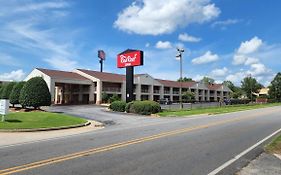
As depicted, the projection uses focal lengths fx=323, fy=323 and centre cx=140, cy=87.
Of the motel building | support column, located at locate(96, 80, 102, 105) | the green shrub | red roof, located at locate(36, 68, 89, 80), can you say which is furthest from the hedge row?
support column, located at locate(96, 80, 102, 105)

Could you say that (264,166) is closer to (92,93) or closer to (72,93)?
(92,93)

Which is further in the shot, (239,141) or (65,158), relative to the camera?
(239,141)

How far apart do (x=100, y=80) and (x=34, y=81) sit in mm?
26807

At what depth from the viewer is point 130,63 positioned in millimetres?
41344

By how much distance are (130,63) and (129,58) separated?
0.67 m

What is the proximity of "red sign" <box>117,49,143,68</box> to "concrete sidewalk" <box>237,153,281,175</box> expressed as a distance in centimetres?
3109

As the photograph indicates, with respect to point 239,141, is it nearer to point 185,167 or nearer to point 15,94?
point 185,167

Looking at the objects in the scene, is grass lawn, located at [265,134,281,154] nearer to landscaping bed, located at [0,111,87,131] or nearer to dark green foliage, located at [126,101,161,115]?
landscaping bed, located at [0,111,87,131]

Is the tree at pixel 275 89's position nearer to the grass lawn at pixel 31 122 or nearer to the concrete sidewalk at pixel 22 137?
the grass lawn at pixel 31 122

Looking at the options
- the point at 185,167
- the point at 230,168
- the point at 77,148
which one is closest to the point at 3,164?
the point at 77,148

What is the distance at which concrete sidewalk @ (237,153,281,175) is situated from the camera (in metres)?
7.73

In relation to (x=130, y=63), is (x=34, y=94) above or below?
below

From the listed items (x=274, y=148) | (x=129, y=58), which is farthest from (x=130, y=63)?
(x=274, y=148)

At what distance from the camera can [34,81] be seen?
117 feet
